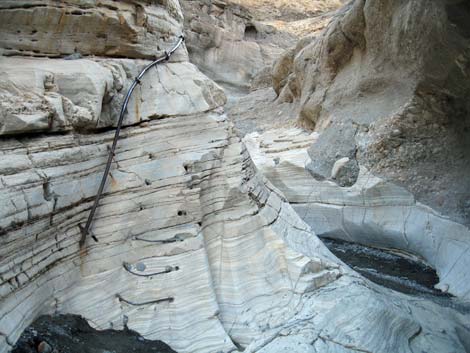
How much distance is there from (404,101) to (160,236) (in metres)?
5.63

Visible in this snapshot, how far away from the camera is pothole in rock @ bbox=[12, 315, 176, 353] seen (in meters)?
3.62

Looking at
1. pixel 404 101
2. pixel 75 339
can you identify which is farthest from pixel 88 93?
pixel 404 101

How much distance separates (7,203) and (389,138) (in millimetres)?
6718

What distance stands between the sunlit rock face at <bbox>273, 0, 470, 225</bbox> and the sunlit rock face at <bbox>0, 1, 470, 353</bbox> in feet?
11.2

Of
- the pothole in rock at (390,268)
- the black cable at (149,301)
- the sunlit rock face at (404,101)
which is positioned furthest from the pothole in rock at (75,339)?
the sunlit rock face at (404,101)

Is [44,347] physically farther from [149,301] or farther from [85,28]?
[85,28]

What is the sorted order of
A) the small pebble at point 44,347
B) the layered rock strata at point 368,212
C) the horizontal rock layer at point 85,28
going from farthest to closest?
1. the layered rock strata at point 368,212
2. the horizontal rock layer at point 85,28
3. the small pebble at point 44,347

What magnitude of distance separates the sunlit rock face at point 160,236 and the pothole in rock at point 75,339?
8 cm

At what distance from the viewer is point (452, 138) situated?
8531mm

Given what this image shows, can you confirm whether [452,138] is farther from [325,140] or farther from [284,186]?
[284,186]

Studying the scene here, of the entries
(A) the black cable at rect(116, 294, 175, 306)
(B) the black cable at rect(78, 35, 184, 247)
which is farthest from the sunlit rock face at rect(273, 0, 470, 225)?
(A) the black cable at rect(116, 294, 175, 306)

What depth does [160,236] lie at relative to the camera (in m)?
4.70

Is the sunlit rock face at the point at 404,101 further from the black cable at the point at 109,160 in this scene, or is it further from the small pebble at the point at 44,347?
the small pebble at the point at 44,347

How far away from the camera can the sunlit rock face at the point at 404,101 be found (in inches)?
309
